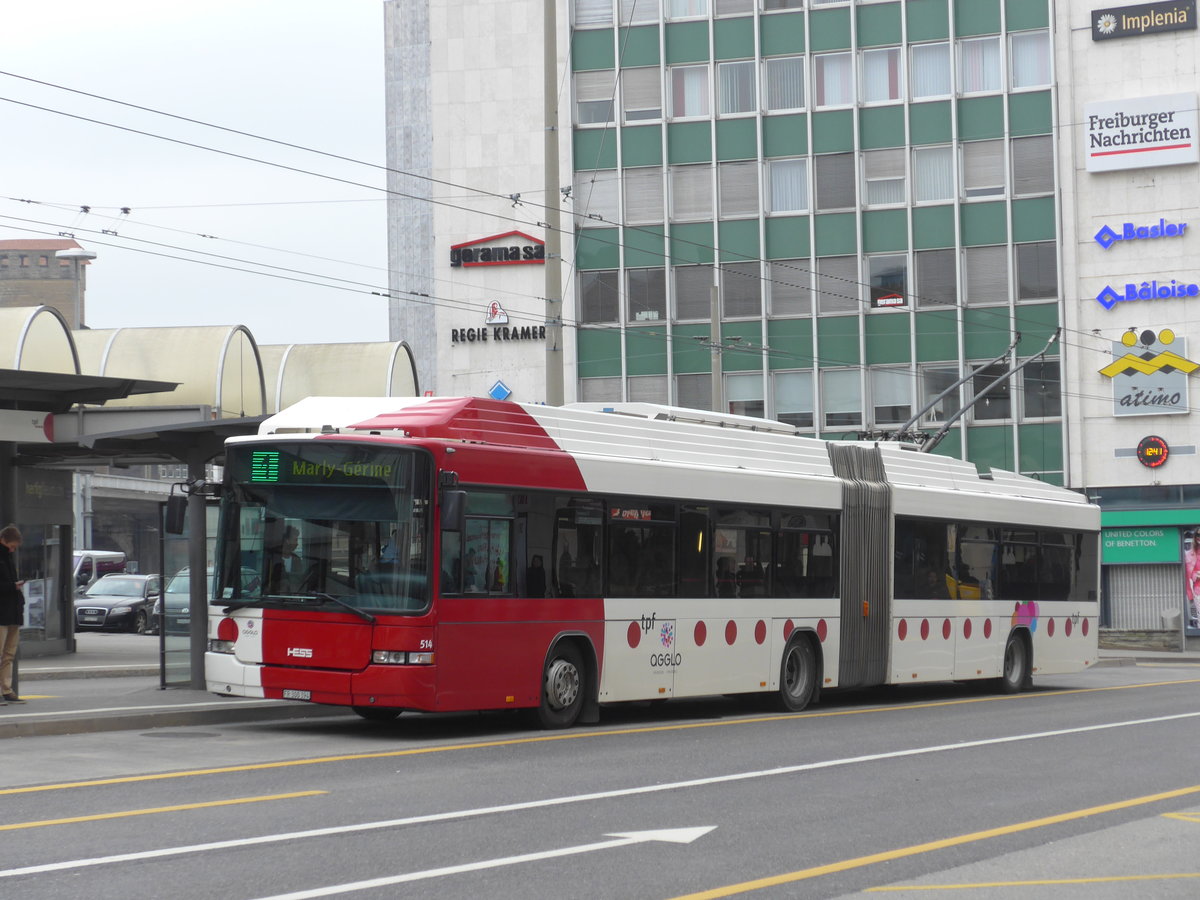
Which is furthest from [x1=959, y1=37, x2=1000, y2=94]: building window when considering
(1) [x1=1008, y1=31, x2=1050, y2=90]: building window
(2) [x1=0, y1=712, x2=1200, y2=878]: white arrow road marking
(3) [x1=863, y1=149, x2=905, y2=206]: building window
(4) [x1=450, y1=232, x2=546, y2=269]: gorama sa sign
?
(2) [x1=0, y1=712, x2=1200, y2=878]: white arrow road marking

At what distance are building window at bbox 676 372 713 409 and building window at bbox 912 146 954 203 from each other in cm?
771

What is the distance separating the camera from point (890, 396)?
47875 millimetres

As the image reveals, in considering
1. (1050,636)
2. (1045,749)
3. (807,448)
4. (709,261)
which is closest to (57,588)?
(807,448)

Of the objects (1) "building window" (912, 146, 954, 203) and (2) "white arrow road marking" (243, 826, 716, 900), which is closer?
(2) "white arrow road marking" (243, 826, 716, 900)

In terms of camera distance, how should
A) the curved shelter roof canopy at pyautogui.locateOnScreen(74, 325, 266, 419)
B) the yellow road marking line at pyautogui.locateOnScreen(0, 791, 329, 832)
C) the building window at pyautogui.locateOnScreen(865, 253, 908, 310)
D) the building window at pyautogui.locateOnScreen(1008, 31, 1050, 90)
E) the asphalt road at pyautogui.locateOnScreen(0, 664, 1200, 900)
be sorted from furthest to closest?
the building window at pyautogui.locateOnScreen(865, 253, 908, 310) → the building window at pyautogui.locateOnScreen(1008, 31, 1050, 90) → the curved shelter roof canopy at pyautogui.locateOnScreen(74, 325, 266, 419) → the yellow road marking line at pyautogui.locateOnScreen(0, 791, 329, 832) → the asphalt road at pyautogui.locateOnScreen(0, 664, 1200, 900)

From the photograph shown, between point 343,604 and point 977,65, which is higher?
point 977,65

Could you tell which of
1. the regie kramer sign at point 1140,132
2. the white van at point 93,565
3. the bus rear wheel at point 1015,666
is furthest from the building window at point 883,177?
the white van at point 93,565

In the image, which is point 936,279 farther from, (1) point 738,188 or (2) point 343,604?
(2) point 343,604

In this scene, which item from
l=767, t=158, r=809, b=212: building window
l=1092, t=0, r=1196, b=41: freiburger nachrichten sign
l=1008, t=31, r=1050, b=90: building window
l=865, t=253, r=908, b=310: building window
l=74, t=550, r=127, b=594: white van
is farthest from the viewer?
l=74, t=550, r=127, b=594: white van

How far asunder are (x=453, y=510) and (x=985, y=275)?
3522cm

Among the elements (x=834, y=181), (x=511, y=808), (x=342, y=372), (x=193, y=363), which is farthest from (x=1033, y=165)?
(x=511, y=808)

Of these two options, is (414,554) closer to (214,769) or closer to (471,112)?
(214,769)

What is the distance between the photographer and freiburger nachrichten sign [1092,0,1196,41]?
46.4 meters

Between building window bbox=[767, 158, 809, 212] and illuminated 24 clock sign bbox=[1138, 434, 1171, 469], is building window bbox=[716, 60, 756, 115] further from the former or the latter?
illuminated 24 clock sign bbox=[1138, 434, 1171, 469]
